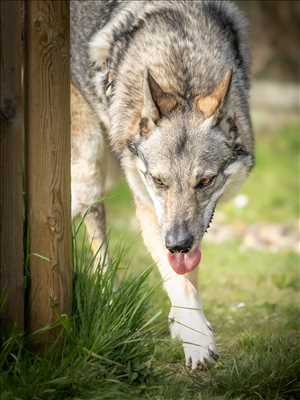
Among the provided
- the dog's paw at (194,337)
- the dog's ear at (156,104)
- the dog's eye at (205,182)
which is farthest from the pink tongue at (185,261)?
the dog's ear at (156,104)

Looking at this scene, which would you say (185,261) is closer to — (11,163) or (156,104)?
(156,104)

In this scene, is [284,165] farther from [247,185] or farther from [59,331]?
[59,331]

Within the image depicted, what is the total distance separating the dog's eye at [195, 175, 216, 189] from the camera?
4.58 m

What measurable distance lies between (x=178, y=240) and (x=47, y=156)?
1017mm

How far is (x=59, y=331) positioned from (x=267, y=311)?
2324 millimetres

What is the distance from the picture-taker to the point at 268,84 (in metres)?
12.2

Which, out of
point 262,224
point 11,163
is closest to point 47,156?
point 11,163

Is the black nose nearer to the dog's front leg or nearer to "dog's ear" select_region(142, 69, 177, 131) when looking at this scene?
the dog's front leg

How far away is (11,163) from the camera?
11.8ft

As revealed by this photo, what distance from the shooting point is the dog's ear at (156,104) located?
4639 millimetres

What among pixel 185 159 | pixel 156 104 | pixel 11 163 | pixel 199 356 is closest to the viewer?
pixel 11 163

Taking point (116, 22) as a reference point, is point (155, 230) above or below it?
below

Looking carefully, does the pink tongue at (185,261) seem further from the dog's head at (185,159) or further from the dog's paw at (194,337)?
the dog's paw at (194,337)

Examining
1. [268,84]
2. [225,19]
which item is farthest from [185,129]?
[268,84]
